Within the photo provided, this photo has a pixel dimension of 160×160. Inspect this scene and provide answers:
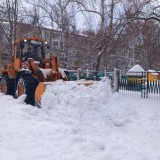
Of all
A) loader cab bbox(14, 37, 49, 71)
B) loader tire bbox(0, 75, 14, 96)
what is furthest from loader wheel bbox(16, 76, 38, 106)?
loader tire bbox(0, 75, 14, 96)

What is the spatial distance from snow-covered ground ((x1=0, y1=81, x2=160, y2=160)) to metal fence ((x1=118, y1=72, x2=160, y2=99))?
272 centimetres

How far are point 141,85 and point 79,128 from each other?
8223mm

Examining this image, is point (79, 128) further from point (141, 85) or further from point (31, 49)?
point (141, 85)

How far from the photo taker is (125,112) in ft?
33.3

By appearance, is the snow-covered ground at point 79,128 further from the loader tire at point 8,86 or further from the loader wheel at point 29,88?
the loader tire at point 8,86

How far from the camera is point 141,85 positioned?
15.4 m

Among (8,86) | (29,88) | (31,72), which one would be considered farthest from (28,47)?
(29,88)

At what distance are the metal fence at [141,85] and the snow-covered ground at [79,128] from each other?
272cm

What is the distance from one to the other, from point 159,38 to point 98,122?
28.5 ft

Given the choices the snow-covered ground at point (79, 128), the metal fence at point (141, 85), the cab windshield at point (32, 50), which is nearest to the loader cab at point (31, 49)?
the cab windshield at point (32, 50)

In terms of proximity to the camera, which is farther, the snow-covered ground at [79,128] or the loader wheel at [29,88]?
the loader wheel at [29,88]

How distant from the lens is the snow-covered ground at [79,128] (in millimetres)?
5910

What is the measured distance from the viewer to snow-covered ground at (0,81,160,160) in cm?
591

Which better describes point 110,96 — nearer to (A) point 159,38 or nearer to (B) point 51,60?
(B) point 51,60
